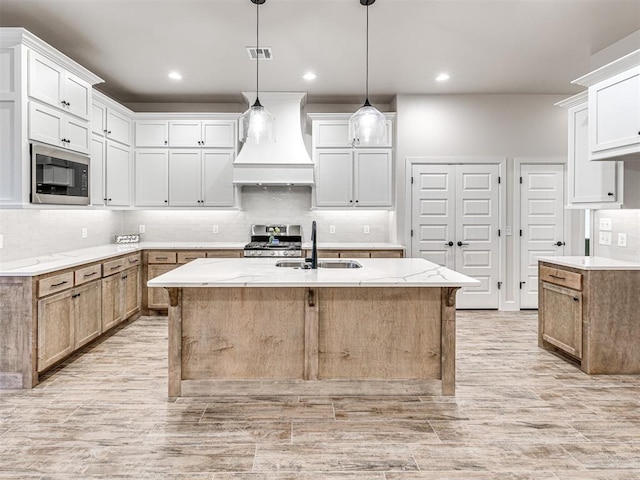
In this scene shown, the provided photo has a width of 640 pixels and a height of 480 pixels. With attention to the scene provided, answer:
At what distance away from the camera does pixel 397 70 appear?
15.2 ft

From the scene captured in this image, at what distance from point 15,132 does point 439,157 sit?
4.51 metres

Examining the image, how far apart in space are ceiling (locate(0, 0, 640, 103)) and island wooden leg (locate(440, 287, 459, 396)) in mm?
2224

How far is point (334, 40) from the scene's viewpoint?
386cm

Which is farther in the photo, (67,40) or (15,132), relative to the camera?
(67,40)

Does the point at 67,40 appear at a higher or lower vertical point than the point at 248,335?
higher

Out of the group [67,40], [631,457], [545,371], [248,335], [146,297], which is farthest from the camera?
[146,297]

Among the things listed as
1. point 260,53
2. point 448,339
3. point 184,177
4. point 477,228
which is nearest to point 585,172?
point 477,228

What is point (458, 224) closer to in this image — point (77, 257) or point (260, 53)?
point (260, 53)

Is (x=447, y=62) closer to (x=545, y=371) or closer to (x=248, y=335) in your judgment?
(x=545, y=371)

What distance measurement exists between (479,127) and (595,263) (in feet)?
8.54

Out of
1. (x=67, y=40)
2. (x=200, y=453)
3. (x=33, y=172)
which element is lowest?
(x=200, y=453)

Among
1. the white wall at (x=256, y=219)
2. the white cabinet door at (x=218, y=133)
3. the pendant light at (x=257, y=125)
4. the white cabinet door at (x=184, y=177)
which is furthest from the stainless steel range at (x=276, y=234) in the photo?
the pendant light at (x=257, y=125)

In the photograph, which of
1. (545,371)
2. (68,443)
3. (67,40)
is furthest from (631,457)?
(67,40)

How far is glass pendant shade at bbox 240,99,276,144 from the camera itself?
3.01 m
